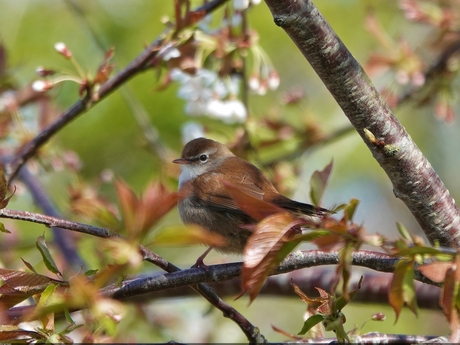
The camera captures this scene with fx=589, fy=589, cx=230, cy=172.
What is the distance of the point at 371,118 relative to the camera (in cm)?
165

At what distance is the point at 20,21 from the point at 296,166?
3.83m

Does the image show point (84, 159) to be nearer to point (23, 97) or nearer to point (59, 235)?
point (59, 235)

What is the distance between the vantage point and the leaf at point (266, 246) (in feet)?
4.04

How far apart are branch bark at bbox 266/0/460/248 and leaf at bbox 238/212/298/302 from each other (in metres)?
0.52

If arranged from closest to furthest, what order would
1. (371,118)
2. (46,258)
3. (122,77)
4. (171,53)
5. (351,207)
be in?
(351,207), (46,258), (371,118), (122,77), (171,53)

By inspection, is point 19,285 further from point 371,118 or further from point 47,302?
point 371,118

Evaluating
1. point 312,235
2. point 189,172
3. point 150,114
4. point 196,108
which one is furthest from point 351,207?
point 150,114

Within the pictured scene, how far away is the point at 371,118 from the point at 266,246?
610 mm

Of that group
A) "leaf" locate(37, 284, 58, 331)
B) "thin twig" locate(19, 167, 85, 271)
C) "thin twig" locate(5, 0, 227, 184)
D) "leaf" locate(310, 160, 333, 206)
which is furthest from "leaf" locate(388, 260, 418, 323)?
"thin twig" locate(19, 167, 85, 271)

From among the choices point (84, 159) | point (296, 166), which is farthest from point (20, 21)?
point (296, 166)

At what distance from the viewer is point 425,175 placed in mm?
1709

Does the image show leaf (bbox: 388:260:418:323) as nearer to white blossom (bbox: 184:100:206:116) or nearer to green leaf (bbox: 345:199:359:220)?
green leaf (bbox: 345:199:359:220)

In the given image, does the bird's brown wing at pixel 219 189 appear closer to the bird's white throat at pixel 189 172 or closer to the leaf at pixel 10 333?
the bird's white throat at pixel 189 172

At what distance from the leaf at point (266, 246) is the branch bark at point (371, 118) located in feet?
1.70
